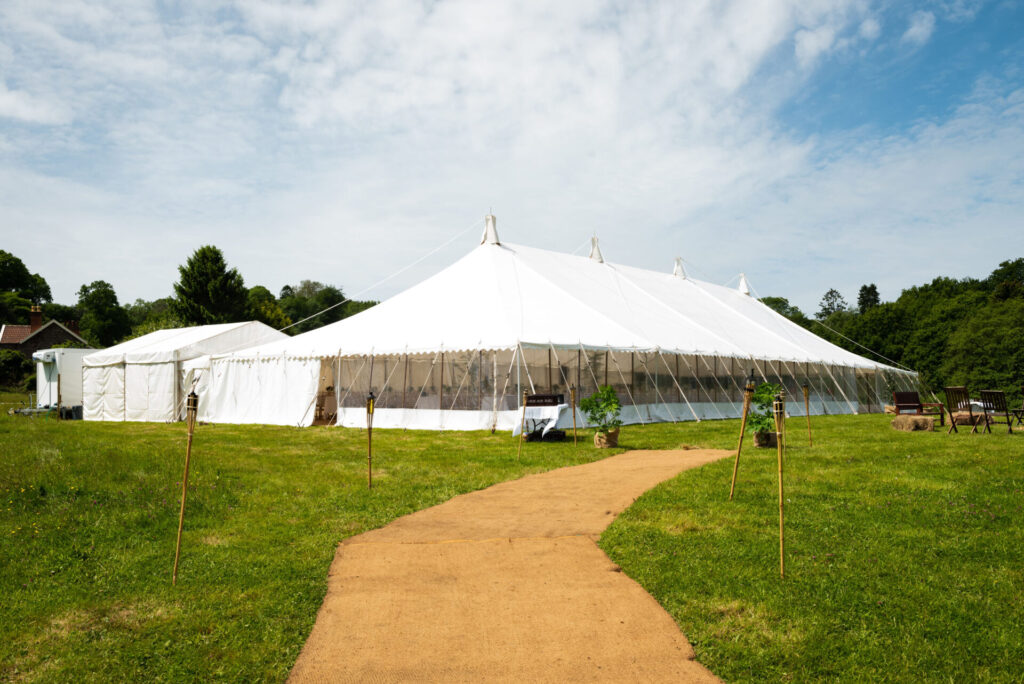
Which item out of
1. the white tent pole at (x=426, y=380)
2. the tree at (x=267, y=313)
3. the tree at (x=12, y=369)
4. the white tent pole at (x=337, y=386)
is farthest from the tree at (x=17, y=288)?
the white tent pole at (x=426, y=380)

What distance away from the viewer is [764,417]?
1083 centimetres

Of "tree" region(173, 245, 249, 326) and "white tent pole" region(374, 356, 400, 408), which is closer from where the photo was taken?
"white tent pole" region(374, 356, 400, 408)

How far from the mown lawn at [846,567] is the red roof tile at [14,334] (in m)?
48.2

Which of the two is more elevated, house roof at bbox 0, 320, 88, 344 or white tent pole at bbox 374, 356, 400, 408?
house roof at bbox 0, 320, 88, 344

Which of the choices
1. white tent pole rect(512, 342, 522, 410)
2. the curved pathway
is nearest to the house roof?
white tent pole rect(512, 342, 522, 410)

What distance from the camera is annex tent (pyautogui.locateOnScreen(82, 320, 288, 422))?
20.2 meters

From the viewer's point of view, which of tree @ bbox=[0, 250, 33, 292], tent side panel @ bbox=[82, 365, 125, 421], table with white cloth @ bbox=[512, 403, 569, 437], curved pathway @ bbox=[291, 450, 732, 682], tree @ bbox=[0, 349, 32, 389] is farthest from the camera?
tree @ bbox=[0, 250, 33, 292]

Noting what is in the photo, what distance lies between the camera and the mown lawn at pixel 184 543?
3.57 metres

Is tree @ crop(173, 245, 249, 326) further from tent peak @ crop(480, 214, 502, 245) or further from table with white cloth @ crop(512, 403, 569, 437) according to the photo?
table with white cloth @ crop(512, 403, 569, 437)

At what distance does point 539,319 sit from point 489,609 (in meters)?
12.4

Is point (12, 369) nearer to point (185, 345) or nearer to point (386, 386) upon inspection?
point (185, 345)

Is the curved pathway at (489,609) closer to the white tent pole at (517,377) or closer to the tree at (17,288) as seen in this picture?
the white tent pole at (517,377)

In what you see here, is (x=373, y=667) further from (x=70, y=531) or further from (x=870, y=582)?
(x=70, y=531)

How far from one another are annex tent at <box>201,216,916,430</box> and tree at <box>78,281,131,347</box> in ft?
161
